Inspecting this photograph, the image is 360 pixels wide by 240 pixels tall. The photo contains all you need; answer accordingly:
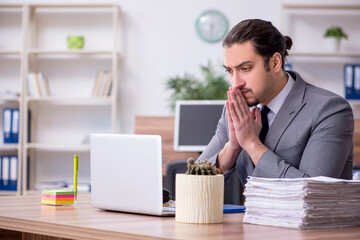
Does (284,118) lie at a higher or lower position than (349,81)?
lower

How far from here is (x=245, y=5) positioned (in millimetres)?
5180

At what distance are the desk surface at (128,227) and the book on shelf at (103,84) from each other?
11.3 feet

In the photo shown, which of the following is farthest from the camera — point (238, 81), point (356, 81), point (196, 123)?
point (356, 81)

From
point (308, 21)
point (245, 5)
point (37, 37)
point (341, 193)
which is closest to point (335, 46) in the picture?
point (308, 21)

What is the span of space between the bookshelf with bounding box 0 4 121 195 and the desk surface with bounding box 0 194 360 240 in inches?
144

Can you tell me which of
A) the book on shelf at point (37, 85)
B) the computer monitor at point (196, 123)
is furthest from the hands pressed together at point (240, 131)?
the book on shelf at point (37, 85)

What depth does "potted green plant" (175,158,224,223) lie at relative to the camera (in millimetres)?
1425

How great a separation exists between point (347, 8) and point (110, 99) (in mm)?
2216

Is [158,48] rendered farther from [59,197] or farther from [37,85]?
[59,197]

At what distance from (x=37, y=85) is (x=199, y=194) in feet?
13.3

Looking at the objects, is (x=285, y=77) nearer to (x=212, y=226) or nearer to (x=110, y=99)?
(x=212, y=226)

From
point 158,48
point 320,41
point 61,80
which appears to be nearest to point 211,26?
point 158,48

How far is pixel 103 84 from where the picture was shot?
5.14 m

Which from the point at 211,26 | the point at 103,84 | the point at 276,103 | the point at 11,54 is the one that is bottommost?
the point at 276,103
